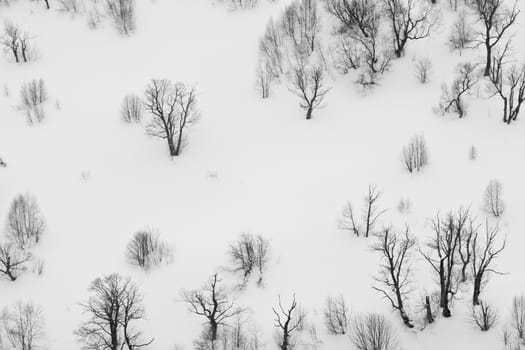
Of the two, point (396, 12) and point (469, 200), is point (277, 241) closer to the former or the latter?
point (469, 200)

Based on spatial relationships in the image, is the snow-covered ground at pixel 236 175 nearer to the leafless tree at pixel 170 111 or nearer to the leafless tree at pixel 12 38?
the leafless tree at pixel 170 111

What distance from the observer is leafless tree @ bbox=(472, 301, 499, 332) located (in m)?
39.6

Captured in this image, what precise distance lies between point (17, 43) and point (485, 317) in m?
51.1

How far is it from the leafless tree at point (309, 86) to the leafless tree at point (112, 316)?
2213cm

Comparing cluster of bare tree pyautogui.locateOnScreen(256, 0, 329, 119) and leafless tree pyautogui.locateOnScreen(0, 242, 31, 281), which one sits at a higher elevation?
cluster of bare tree pyautogui.locateOnScreen(256, 0, 329, 119)

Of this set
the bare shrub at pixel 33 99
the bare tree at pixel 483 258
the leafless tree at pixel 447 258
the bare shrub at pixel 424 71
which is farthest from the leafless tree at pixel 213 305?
the bare shrub at pixel 424 71

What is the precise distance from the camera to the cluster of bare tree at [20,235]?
45281 mm

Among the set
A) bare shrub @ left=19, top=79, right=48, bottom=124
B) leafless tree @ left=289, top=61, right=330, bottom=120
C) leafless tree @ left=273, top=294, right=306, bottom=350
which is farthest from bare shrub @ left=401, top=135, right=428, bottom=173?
bare shrub @ left=19, top=79, right=48, bottom=124

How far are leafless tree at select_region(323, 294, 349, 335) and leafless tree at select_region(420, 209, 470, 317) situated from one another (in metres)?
6.56

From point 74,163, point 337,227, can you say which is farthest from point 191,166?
point 337,227

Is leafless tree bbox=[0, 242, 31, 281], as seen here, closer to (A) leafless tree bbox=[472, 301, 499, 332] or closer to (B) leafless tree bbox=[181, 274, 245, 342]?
(B) leafless tree bbox=[181, 274, 245, 342]

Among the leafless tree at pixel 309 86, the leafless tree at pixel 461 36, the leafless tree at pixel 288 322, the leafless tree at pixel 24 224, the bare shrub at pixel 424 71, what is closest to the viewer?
the leafless tree at pixel 288 322

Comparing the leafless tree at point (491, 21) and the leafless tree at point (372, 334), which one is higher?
the leafless tree at point (491, 21)

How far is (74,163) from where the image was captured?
53219 mm
